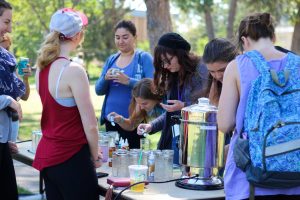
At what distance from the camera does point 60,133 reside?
313 cm

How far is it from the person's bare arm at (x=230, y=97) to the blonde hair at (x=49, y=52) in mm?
992

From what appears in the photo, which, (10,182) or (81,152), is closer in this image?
(81,152)

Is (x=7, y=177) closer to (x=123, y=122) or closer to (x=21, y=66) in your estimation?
(x=21, y=66)

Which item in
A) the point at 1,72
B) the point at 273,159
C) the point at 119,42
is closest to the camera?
the point at 273,159

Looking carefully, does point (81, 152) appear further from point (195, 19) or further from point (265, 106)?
point (195, 19)

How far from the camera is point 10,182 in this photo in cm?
382

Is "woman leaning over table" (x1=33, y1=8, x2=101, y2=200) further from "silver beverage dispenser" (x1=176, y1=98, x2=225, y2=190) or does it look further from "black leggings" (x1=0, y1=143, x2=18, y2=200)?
"black leggings" (x1=0, y1=143, x2=18, y2=200)

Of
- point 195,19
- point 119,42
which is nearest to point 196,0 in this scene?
point 119,42

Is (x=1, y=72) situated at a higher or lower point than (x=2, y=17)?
lower

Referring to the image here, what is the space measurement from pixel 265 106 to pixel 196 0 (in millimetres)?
14970

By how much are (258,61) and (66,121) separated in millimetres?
1109

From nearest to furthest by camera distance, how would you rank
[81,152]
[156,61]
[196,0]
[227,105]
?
[227,105] < [81,152] < [156,61] < [196,0]

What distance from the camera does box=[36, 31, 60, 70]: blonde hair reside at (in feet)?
10.3

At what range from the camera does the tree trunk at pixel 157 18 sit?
9.41 m
